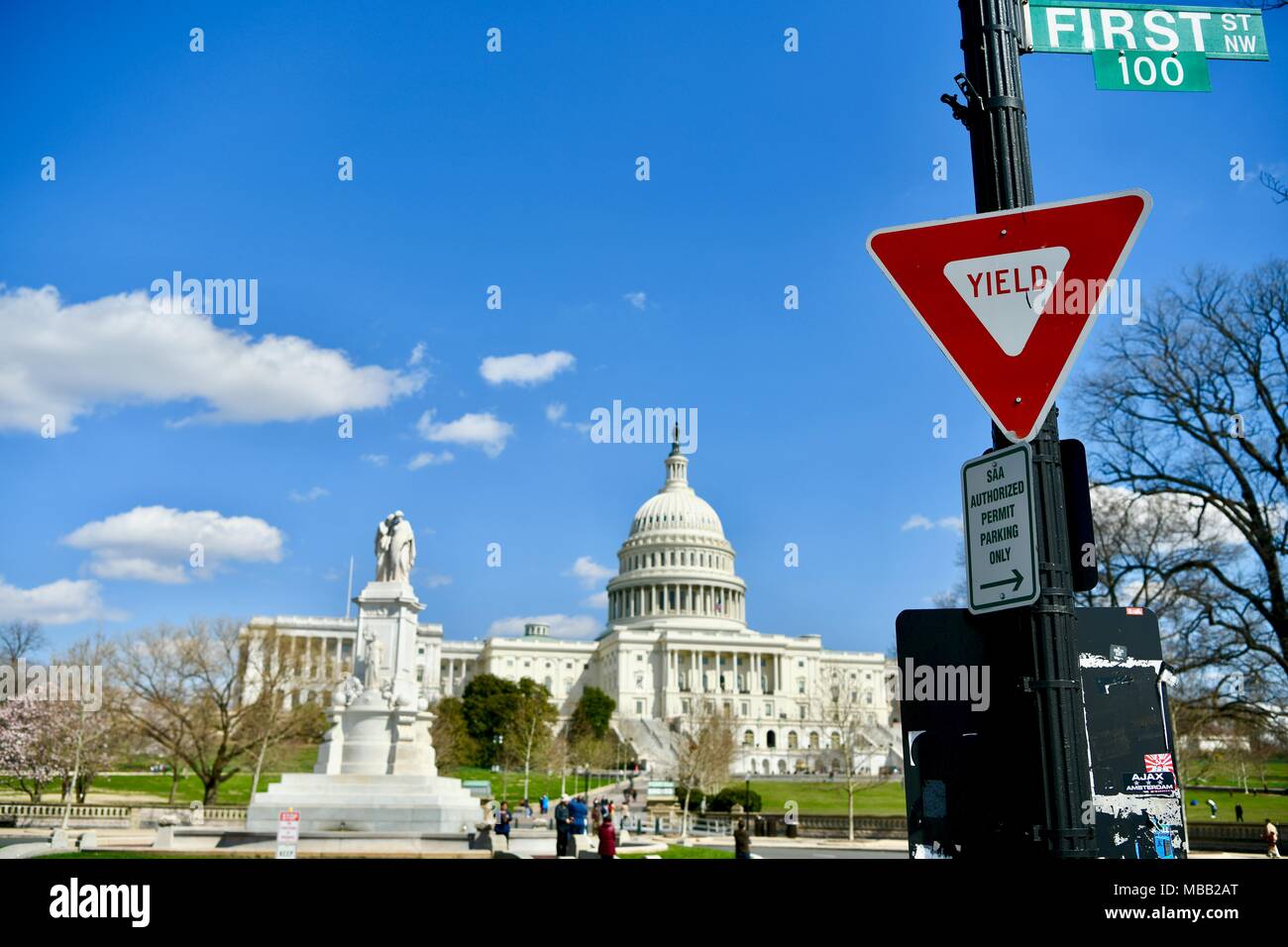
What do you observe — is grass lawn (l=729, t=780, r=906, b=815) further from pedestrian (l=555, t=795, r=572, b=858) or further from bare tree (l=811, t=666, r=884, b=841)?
pedestrian (l=555, t=795, r=572, b=858)

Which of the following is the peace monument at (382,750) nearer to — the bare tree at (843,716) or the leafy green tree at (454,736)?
the leafy green tree at (454,736)

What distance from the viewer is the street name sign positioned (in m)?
3.56

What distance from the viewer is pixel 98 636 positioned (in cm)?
5162

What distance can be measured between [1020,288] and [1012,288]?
3 cm

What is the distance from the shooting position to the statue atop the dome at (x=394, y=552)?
109 ft

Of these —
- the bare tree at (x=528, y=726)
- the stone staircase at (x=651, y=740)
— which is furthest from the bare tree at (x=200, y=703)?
the stone staircase at (x=651, y=740)

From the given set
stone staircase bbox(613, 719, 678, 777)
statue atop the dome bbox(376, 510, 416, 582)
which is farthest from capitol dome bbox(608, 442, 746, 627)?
statue atop the dome bbox(376, 510, 416, 582)

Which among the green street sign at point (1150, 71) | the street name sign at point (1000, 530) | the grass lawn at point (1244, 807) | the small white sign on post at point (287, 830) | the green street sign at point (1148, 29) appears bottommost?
the grass lawn at point (1244, 807)

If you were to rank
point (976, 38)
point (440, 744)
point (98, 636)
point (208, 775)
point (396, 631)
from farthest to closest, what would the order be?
point (440, 744), point (208, 775), point (98, 636), point (396, 631), point (976, 38)

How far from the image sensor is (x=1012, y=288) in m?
3.75

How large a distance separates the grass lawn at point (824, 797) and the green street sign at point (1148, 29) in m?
58.4
